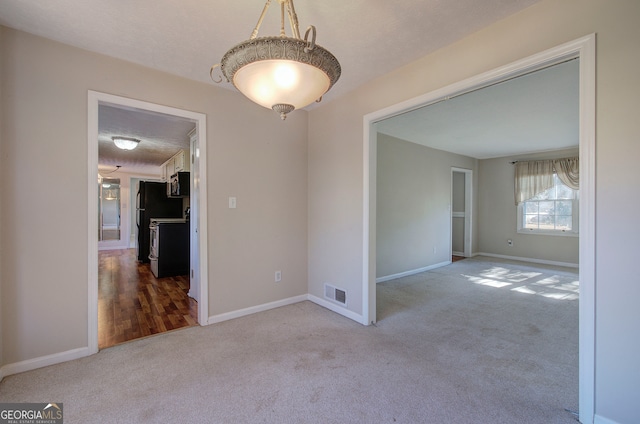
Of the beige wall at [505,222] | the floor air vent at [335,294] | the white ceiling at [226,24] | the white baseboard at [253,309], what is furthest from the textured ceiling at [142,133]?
the beige wall at [505,222]

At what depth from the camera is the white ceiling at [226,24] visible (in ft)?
5.79

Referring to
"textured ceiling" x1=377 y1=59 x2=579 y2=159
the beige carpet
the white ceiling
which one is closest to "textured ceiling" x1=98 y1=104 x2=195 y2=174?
the white ceiling

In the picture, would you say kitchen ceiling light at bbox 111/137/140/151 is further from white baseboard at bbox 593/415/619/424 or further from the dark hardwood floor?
white baseboard at bbox 593/415/619/424

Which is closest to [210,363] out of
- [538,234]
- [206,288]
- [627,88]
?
[206,288]

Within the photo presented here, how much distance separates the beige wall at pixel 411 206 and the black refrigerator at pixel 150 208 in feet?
14.8

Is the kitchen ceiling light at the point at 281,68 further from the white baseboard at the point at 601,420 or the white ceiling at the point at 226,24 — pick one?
the white baseboard at the point at 601,420

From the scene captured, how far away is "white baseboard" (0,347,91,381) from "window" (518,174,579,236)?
25.8 ft

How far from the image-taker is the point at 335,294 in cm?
324

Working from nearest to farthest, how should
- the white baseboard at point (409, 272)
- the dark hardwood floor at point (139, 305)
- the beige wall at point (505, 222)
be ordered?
1. the dark hardwood floor at point (139, 305)
2. the white baseboard at point (409, 272)
3. the beige wall at point (505, 222)

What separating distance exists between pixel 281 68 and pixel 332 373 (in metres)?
1.96

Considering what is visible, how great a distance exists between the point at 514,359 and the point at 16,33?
14.6 ft

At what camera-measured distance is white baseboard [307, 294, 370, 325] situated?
294 cm

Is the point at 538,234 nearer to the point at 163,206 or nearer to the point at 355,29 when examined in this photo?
the point at 355,29

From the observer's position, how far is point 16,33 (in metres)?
2.01
